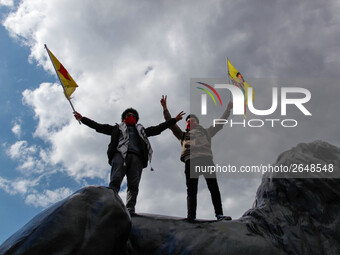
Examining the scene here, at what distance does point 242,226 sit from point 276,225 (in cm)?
43

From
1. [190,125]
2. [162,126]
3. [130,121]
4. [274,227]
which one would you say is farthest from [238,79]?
[274,227]

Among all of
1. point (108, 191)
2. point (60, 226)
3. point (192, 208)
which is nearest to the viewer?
point (60, 226)

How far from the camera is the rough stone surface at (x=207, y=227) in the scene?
383 cm

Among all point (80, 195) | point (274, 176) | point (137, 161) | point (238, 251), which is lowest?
point (238, 251)

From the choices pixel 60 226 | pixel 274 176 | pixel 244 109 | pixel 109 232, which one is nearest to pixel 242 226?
pixel 274 176

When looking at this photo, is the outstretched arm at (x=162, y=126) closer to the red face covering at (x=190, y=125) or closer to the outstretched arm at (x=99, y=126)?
the red face covering at (x=190, y=125)

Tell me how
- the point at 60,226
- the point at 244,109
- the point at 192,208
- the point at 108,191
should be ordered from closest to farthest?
the point at 60,226
the point at 108,191
the point at 192,208
the point at 244,109

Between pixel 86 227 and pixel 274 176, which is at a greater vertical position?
pixel 274 176

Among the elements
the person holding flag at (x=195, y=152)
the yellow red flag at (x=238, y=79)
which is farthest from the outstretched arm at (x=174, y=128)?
the yellow red flag at (x=238, y=79)

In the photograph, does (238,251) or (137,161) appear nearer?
(238,251)

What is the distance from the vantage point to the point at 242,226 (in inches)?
173

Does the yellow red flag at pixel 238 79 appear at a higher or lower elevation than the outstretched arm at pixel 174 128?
higher

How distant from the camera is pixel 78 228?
12.8 feet

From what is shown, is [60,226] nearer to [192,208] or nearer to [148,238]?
[148,238]
